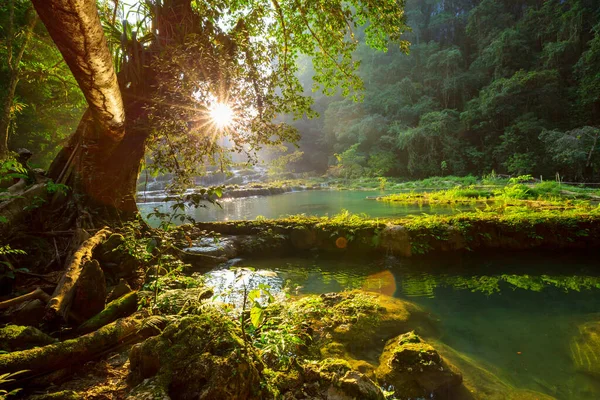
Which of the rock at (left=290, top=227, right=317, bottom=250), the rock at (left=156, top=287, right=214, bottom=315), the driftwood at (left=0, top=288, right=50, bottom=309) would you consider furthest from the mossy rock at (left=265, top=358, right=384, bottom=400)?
the rock at (left=290, top=227, right=317, bottom=250)

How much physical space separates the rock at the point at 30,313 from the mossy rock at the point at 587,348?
5291mm

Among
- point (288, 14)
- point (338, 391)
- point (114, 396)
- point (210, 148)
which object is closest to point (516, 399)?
point (338, 391)

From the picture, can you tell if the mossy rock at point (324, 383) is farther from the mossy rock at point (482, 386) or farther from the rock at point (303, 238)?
the rock at point (303, 238)

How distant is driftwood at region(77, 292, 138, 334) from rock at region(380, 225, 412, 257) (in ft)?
18.5

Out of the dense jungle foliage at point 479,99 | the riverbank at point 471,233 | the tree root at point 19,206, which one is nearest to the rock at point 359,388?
the tree root at point 19,206

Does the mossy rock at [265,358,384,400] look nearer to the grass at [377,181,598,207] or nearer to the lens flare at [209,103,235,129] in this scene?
the lens flare at [209,103,235,129]

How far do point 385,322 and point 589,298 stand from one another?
137 inches

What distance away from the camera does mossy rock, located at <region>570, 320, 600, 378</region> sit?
8.95 feet

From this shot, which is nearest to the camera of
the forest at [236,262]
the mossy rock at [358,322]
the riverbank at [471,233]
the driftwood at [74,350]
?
the driftwood at [74,350]

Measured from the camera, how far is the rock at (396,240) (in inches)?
263

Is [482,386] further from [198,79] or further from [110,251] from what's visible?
[198,79]

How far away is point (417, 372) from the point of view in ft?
8.31

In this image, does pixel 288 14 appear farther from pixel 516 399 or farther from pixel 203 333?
pixel 516 399

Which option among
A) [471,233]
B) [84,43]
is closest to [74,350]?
[84,43]
